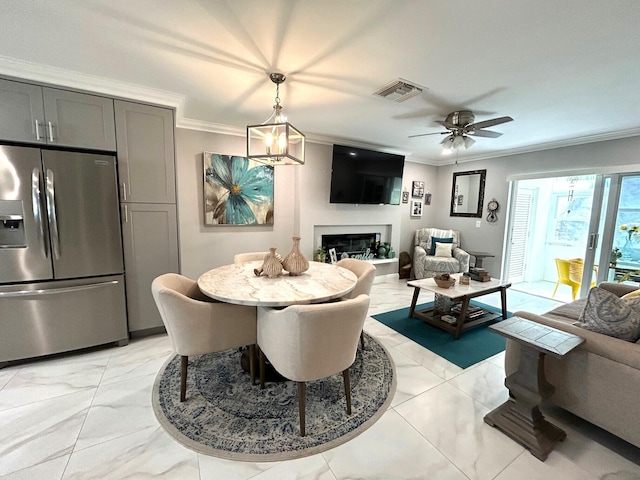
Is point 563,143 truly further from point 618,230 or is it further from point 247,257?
point 247,257

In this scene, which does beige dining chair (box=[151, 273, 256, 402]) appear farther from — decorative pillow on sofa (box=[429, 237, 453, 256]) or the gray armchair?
decorative pillow on sofa (box=[429, 237, 453, 256])

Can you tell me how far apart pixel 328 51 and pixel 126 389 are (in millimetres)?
2851

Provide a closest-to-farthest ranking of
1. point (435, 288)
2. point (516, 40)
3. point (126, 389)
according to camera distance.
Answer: point (516, 40) → point (126, 389) → point (435, 288)

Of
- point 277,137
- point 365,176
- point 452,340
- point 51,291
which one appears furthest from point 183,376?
point 365,176

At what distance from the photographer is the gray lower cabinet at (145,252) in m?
2.62

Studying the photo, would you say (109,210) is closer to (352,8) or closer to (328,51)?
(328,51)

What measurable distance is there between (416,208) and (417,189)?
15.4 inches

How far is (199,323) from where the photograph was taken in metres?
1.77

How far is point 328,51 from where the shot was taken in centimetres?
181

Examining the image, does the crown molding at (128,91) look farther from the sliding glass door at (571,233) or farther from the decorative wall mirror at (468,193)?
the decorative wall mirror at (468,193)

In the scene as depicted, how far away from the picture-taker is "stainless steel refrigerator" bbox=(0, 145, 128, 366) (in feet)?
7.04

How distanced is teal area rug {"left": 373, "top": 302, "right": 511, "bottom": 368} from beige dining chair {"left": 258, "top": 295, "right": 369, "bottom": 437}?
1440 millimetres

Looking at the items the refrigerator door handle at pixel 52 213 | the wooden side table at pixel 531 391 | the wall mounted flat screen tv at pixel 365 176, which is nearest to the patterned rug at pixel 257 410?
the wooden side table at pixel 531 391

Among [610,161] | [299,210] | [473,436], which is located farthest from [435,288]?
[610,161]
